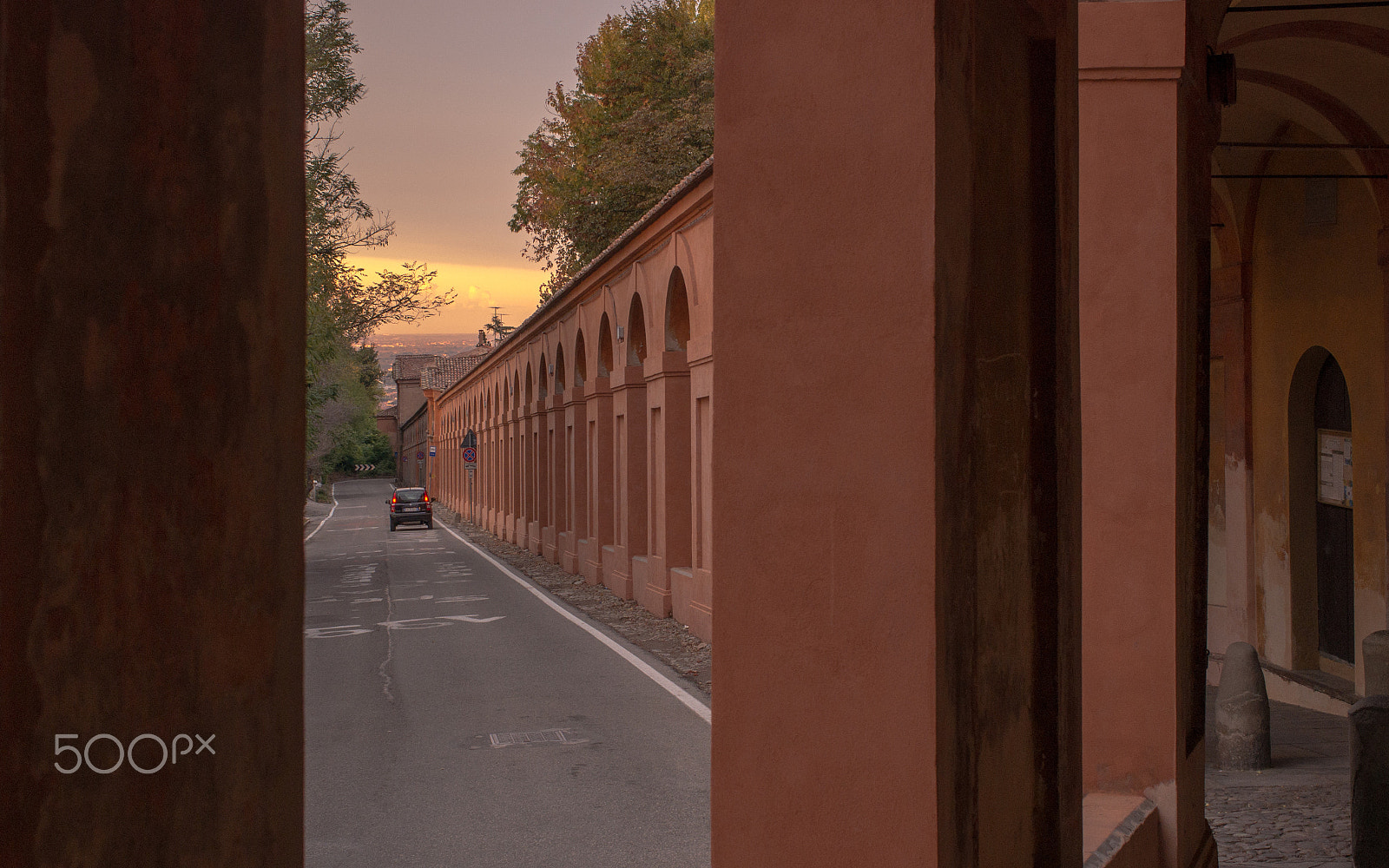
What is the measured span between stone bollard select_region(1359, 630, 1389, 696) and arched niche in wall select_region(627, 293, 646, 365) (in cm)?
1252

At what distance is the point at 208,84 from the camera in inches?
45.2

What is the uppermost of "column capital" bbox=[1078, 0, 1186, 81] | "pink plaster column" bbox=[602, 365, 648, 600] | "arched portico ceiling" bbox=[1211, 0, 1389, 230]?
"arched portico ceiling" bbox=[1211, 0, 1389, 230]

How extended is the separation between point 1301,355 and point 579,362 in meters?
15.8

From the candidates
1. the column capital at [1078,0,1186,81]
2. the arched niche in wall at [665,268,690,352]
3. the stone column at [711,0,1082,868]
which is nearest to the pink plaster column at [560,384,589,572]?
the arched niche in wall at [665,268,690,352]

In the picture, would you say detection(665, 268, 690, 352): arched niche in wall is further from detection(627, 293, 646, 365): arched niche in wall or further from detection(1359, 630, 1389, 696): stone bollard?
detection(1359, 630, 1389, 696): stone bollard

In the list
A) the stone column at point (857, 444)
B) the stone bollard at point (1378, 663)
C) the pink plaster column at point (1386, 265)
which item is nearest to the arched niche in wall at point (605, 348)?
the pink plaster column at point (1386, 265)

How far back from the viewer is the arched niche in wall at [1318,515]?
12.9 m

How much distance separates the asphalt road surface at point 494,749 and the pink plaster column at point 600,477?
4.96 metres

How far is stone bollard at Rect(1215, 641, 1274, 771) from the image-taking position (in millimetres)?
8703

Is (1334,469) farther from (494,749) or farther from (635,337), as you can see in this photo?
(635,337)

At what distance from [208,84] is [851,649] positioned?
204 centimetres

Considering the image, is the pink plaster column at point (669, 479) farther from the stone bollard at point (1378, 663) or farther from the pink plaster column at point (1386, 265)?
the stone bollard at point (1378, 663)

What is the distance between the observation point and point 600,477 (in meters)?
22.0

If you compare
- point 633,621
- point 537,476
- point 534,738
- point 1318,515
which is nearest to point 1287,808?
point 534,738
